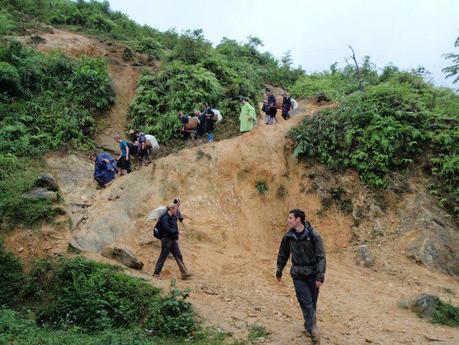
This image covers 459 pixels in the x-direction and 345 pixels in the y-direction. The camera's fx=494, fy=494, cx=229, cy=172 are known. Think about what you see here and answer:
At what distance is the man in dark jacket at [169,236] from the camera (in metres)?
10.5

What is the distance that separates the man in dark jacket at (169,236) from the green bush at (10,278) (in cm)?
281

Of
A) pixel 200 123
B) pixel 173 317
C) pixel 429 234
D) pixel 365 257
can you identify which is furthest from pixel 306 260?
pixel 200 123

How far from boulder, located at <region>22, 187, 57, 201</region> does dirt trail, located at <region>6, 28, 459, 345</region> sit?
977 millimetres

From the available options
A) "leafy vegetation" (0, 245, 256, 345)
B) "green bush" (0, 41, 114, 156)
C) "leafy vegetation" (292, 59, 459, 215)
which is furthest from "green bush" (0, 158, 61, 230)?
"leafy vegetation" (292, 59, 459, 215)

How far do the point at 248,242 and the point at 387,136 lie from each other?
4.95 meters

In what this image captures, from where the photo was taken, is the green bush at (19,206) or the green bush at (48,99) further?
the green bush at (48,99)

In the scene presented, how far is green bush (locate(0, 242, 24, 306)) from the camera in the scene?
10094 millimetres

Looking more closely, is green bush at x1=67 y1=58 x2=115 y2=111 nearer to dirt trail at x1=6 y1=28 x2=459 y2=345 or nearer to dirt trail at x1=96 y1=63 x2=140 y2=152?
dirt trail at x1=96 y1=63 x2=140 y2=152

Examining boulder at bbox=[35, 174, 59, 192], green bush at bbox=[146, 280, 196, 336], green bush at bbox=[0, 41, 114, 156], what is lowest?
green bush at bbox=[146, 280, 196, 336]

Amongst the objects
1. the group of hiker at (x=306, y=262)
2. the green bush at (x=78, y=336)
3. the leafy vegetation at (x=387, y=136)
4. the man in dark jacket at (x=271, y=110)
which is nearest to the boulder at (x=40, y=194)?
the green bush at (x=78, y=336)

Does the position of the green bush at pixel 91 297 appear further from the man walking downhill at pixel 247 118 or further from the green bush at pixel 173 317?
the man walking downhill at pixel 247 118

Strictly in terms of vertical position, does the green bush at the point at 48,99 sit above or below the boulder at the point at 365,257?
above

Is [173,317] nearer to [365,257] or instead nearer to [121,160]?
[365,257]

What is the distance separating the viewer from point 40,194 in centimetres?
1240
